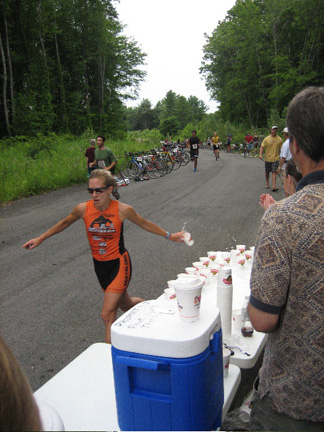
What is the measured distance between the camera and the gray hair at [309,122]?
54.4 inches

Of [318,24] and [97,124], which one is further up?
[318,24]

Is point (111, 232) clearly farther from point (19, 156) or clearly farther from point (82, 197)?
point (19, 156)

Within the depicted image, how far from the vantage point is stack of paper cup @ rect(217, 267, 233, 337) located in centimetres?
229

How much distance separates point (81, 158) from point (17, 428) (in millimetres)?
15930

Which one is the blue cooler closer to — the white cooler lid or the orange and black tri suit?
the white cooler lid

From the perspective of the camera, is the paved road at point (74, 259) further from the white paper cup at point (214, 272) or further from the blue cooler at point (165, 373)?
the blue cooler at point (165, 373)

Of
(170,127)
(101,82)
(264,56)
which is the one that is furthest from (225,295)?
(170,127)

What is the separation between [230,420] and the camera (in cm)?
192

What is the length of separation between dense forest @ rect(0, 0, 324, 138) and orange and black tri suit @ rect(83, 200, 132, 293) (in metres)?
22.9

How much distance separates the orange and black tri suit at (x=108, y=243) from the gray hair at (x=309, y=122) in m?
2.29

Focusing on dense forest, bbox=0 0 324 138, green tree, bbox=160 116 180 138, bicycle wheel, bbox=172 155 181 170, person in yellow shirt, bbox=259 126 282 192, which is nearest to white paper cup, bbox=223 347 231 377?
person in yellow shirt, bbox=259 126 282 192

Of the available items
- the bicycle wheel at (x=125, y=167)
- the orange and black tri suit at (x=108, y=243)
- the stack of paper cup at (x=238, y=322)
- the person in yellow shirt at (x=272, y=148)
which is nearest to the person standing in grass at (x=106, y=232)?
the orange and black tri suit at (x=108, y=243)

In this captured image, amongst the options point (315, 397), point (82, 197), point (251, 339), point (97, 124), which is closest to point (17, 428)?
point (315, 397)

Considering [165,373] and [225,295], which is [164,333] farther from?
[225,295]
